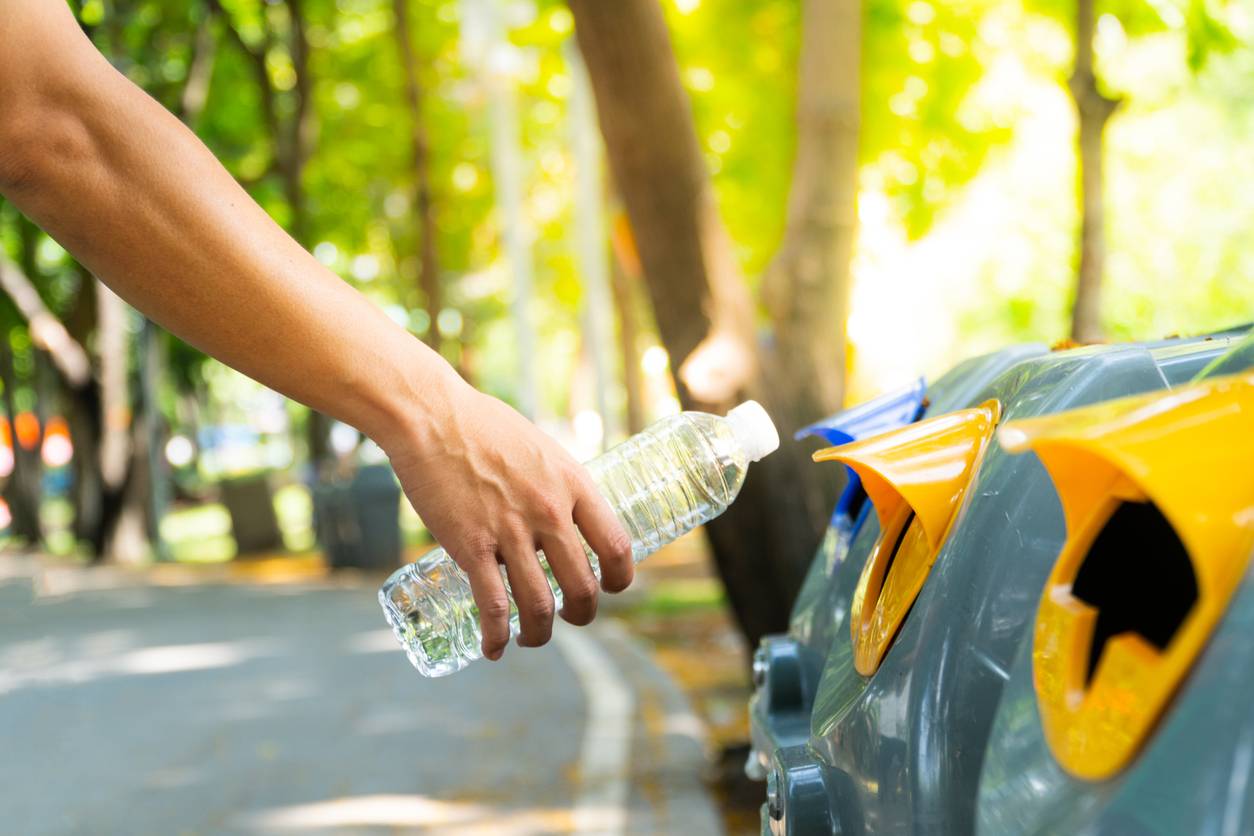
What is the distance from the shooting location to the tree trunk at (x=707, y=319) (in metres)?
7.17

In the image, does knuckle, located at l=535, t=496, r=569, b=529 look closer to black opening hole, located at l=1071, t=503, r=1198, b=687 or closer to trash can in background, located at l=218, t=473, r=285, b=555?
black opening hole, located at l=1071, t=503, r=1198, b=687

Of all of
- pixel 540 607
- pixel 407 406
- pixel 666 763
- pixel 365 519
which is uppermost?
pixel 407 406

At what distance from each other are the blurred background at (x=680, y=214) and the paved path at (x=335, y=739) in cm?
40

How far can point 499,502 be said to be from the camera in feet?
6.88

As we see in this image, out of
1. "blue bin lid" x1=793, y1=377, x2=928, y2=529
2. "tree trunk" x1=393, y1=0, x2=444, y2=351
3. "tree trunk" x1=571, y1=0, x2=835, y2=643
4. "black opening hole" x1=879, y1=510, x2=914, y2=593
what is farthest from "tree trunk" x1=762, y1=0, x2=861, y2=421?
"tree trunk" x1=393, y1=0, x2=444, y2=351

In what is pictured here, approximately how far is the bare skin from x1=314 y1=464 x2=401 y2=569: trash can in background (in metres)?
15.9

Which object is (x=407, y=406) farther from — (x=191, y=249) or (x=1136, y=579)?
(x=1136, y=579)

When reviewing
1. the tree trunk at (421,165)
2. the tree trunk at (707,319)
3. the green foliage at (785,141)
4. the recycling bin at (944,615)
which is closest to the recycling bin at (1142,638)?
the recycling bin at (944,615)

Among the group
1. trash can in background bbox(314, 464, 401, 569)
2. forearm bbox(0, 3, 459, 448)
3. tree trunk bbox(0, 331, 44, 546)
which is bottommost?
tree trunk bbox(0, 331, 44, 546)

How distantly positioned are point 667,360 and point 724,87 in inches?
256

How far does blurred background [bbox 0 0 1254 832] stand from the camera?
7.49 m

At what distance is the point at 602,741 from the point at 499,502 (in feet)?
17.4

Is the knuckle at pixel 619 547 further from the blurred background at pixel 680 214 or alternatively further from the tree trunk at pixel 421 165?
the tree trunk at pixel 421 165

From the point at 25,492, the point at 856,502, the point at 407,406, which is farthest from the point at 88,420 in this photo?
the point at 407,406
